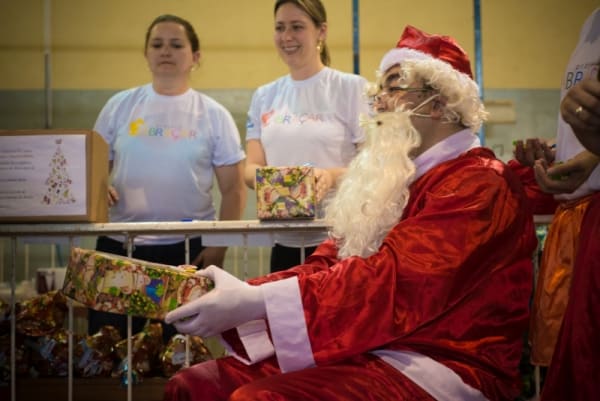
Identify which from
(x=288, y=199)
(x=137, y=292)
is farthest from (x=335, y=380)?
(x=288, y=199)

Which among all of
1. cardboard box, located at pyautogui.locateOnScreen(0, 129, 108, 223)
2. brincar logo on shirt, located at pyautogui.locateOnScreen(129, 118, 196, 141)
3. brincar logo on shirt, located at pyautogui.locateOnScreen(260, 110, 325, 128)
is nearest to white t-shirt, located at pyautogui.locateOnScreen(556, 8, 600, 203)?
brincar logo on shirt, located at pyautogui.locateOnScreen(260, 110, 325, 128)

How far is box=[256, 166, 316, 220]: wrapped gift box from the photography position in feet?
8.27

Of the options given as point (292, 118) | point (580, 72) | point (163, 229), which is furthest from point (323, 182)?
point (580, 72)

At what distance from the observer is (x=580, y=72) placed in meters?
2.10

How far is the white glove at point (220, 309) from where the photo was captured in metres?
1.77

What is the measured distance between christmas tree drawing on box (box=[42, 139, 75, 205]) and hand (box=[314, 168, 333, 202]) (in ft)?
2.66

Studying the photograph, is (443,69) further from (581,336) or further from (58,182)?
(58,182)

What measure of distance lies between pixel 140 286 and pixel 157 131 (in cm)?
149

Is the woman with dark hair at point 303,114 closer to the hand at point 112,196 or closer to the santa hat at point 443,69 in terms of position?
the hand at point 112,196

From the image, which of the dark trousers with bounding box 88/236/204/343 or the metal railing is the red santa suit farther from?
the dark trousers with bounding box 88/236/204/343

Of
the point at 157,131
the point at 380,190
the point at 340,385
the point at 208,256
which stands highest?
the point at 157,131

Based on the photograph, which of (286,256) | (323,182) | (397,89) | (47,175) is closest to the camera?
(397,89)

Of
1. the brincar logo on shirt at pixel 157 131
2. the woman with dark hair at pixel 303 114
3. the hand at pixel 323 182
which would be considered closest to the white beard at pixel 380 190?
the hand at pixel 323 182

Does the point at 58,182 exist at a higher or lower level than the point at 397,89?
lower
